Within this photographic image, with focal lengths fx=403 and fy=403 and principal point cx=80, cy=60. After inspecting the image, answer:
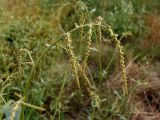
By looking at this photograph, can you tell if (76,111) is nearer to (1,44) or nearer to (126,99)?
(126,99)

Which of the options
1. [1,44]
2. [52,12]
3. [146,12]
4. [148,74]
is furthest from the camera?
[146,12]

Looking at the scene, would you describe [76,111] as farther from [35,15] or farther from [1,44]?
[35,15]

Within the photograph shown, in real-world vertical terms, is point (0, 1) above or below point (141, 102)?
above

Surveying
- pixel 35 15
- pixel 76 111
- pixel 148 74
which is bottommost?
pixel 76 111

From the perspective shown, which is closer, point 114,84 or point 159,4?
point 114,84

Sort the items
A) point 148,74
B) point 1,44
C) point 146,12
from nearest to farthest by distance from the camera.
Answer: point 1,44 → point 148,74 → point 146,12

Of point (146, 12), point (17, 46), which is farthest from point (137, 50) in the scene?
point (17, 46)
